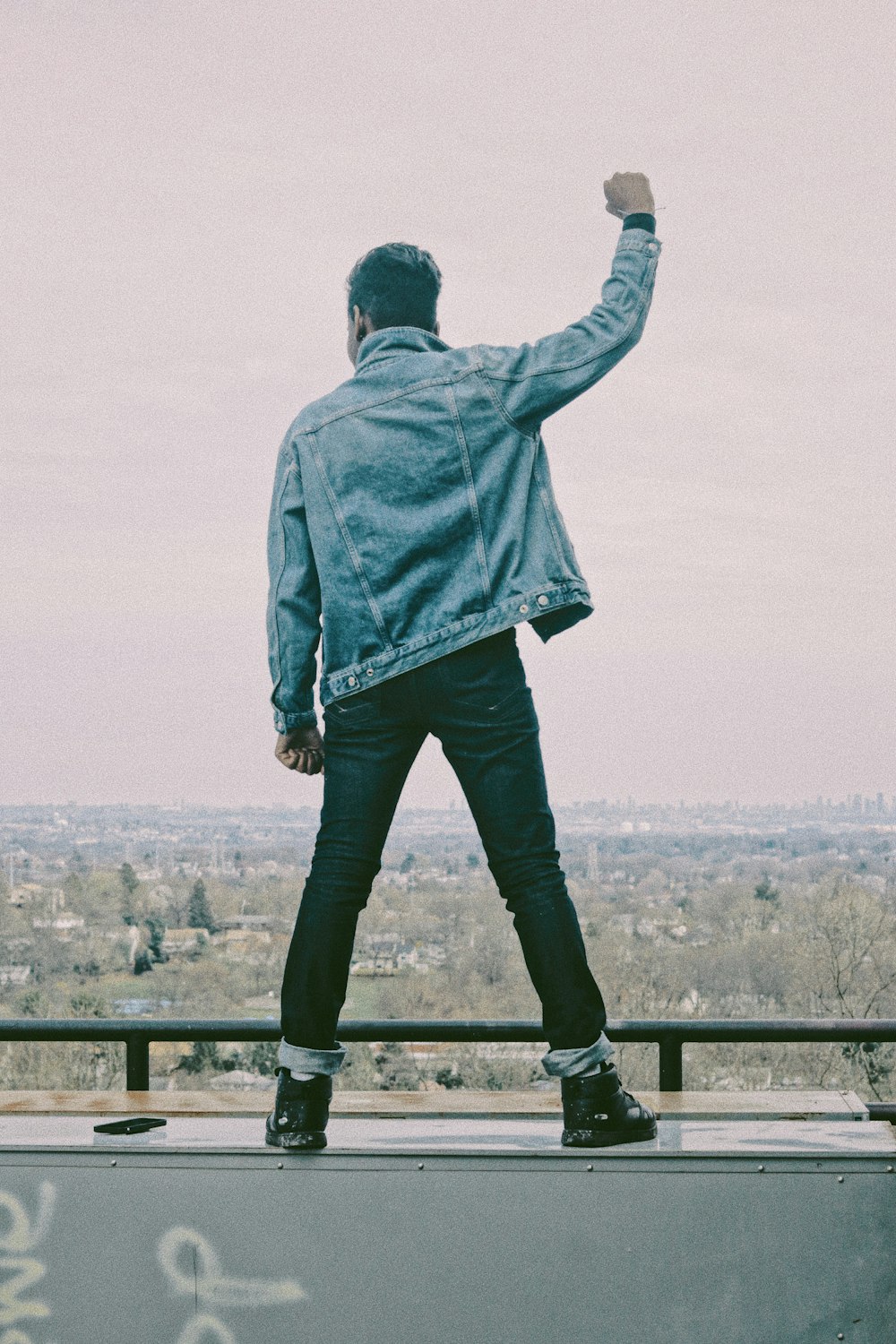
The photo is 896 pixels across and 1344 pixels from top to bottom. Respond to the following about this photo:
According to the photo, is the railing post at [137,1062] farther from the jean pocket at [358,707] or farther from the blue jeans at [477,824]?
the jean pocket at [358,707]

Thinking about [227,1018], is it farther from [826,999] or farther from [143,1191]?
[826,999]

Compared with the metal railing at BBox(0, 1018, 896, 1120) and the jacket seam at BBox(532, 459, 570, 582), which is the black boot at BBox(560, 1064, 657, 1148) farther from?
the jacket seam at BBox(532, 459, 570, 582)

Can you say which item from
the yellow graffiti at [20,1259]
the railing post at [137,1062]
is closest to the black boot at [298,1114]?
the yellow graffiti at [20,1259]

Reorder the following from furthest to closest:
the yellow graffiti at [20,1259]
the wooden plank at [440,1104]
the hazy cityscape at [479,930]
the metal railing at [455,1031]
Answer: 1. the hazy cityscape at [479,930]
2. the metal railing at [455,1031]
3. the wooden plank at [440,1104]
4. the yellow graffiti at [20,1259]

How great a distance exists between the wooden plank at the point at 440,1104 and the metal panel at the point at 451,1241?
0.68 ft

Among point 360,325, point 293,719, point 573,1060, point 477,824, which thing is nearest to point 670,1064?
point 573,1060

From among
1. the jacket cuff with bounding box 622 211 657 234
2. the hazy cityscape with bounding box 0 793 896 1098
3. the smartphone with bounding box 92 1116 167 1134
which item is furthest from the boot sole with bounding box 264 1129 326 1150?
the hazy cityscape with bounding box 0 793 896 1098

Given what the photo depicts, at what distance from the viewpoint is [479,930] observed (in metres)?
29.4

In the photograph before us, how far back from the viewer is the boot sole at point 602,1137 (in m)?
1.99

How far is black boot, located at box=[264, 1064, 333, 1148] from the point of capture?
2.03m

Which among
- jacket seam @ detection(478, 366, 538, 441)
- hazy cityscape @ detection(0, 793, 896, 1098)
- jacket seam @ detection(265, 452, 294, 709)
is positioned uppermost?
jacket seam @ detection(478, 366, 538, 441)

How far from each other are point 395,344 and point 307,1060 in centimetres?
120

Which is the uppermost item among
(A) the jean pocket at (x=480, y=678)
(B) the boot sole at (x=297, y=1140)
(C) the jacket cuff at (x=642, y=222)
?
(C) the jacket cuff at (x=642, y=222)

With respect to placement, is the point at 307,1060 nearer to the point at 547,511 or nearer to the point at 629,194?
the point at 547,511
